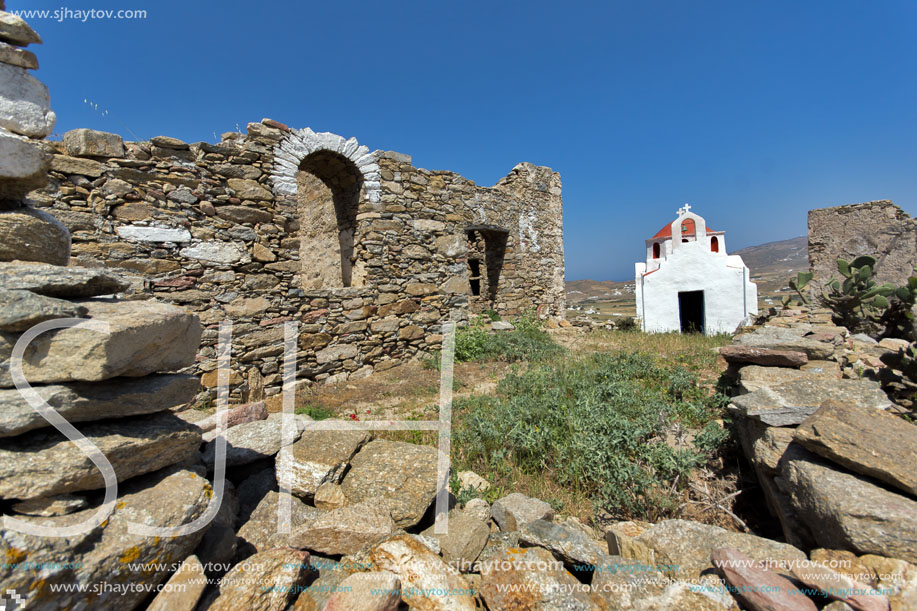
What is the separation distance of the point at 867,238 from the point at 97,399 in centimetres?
1319

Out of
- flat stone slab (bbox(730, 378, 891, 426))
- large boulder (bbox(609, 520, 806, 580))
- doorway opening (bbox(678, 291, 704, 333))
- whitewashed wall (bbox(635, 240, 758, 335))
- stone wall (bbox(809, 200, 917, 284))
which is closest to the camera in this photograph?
large boulder (bbox(609, 520, 806, 580))

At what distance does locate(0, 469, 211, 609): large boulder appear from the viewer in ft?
3.97

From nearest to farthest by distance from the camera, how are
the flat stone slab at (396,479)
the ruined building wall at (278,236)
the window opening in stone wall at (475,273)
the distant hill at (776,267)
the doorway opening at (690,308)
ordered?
1. the flat stone slab at (396,479)
2. the ruined building wall at (278,236)
3. the window opening in stone wall at (475,273)
4. the doorway opening at (690,308)
5. the distant hill at (776,267)


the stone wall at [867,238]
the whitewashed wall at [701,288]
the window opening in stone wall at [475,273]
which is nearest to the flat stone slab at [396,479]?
the window opening in stone wall at [475,273]

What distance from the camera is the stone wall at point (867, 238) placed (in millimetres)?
8664

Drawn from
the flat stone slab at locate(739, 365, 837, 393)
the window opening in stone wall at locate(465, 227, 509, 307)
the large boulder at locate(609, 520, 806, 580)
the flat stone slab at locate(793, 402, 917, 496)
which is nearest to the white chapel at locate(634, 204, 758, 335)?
the window opening in stone wall at locate(465, 227, 509, 307)

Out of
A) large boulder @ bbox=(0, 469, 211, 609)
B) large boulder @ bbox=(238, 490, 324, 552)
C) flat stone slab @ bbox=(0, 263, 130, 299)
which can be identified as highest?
flat stone slab @ bbox=(0, 263, 130, 299)

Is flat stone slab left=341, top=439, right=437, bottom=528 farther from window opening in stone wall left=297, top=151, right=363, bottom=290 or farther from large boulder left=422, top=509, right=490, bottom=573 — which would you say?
window opening in stone wall left=297, top=151, right=363, bottom=290

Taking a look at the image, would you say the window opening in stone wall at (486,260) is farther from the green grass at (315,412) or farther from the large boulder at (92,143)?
the large boulder at (92,143)

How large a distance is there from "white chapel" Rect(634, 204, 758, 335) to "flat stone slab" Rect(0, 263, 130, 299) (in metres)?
13.3

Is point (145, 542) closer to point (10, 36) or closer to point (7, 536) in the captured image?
point (7, 536)

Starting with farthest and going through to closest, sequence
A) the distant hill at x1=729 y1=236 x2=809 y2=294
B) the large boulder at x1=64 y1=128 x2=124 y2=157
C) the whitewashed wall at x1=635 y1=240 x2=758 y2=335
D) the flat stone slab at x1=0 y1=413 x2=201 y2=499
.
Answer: the distant hill at x1=729 y1=236 x2=809 y2=294 < the whitewashed wall at x1=635 y1=240 x2=758 y2=335 < the large boulder at x1=64 y1=128 x2=124 y2=157 < the flat stone slab at x1=0 y1=413 x2=201 y2=499

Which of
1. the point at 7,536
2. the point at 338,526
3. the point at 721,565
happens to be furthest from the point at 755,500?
the point at 7,536

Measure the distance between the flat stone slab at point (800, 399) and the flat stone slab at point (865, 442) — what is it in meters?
0.36
